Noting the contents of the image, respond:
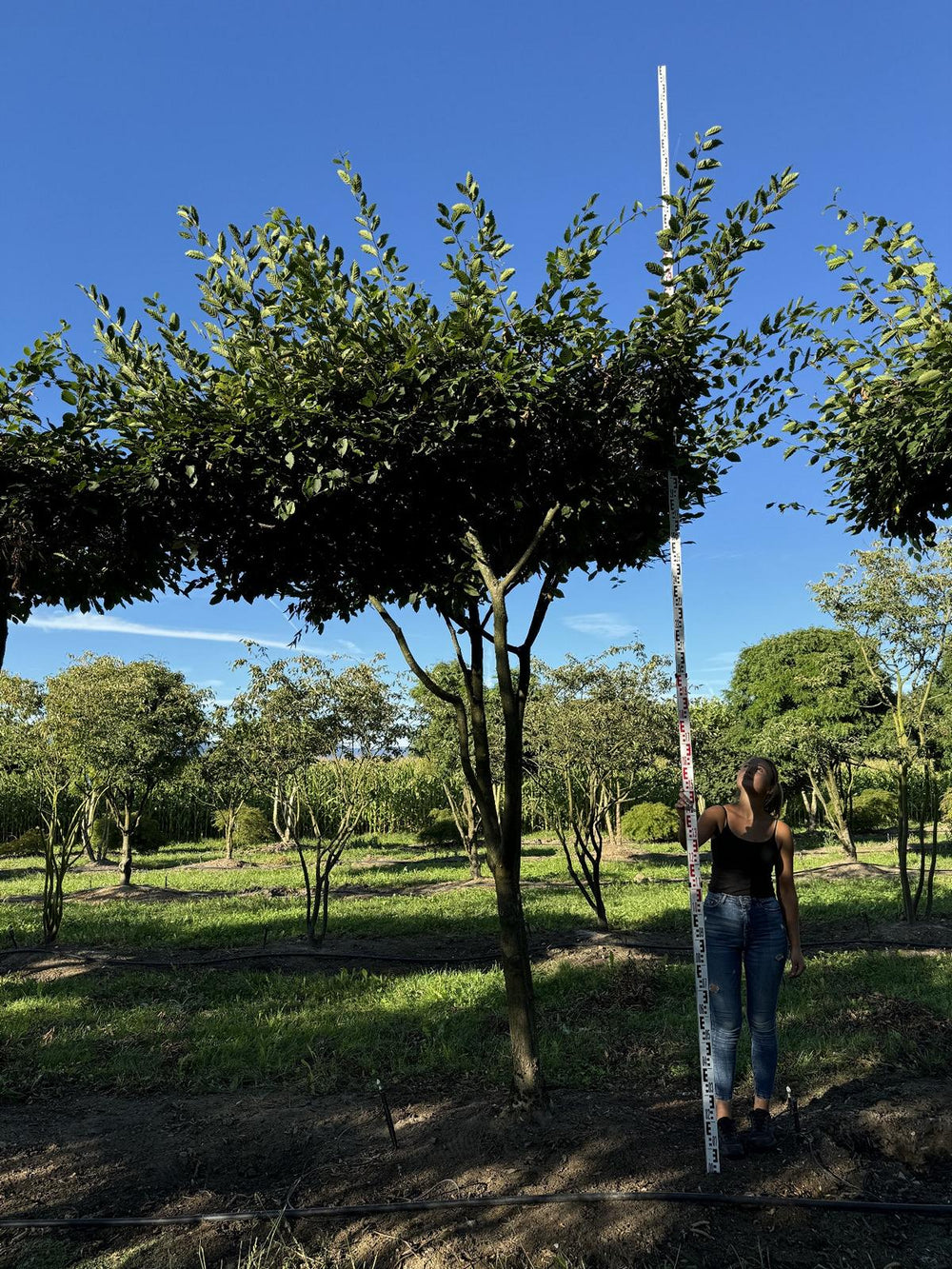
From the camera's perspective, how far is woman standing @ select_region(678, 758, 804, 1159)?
4340 millimetres

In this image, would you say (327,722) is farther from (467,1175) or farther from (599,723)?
(467,1175)

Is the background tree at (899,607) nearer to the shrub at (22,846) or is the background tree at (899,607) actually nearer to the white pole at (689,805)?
the white pole at (689,805)

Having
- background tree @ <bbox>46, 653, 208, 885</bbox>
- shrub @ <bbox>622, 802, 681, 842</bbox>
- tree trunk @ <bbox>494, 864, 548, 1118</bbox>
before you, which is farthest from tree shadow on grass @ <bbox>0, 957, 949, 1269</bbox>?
shrub @ <bbox>622, 802, 681, 842</bbox>

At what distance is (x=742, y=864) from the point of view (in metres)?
4.40

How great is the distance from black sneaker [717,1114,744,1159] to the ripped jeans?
0.11m

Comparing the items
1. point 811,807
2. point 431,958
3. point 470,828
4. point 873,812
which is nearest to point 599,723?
point 470,828

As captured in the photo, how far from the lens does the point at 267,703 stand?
49.8ft

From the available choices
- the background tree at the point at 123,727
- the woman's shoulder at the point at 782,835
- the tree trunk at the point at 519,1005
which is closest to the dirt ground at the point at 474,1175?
the tree trunk at the point at 519,1005

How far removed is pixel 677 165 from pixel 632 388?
1.07 meters

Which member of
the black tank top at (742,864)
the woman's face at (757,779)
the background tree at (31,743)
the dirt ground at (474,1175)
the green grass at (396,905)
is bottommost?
the green grass at (396,905)

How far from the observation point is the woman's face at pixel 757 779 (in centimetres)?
443

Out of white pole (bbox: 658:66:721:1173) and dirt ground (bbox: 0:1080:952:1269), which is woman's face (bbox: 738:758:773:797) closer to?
white pole (bbox: 658:66:721:1173)

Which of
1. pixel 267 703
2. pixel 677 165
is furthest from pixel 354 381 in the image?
pixel 267 703

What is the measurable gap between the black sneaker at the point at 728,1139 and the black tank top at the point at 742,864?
119cm
